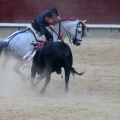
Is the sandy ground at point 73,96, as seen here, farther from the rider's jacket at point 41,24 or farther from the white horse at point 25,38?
the rider's jacket at point 41,24

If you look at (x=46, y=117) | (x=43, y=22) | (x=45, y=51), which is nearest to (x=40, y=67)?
(x=45, y=51)

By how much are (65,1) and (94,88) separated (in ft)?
32.3

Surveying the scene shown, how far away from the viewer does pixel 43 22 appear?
10.2 metres

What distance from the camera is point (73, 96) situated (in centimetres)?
894

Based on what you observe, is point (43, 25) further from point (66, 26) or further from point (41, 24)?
point (66, 26)

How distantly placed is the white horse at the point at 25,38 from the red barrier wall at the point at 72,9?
28.3 feet

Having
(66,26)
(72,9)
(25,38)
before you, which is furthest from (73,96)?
(72,9)

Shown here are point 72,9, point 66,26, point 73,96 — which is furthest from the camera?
point 72,9

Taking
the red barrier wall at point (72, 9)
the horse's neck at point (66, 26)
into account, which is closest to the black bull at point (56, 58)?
the horse's neck at point (66, 26)

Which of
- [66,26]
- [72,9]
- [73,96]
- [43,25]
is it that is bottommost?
[72,9]

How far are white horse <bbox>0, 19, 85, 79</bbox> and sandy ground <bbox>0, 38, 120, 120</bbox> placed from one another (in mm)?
399

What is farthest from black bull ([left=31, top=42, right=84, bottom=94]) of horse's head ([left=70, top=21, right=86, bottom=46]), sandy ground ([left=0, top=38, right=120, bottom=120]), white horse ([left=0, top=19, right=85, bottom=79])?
horse's head ([left=70, top=21, right=86, bottom=46])

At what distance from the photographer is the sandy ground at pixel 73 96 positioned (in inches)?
289

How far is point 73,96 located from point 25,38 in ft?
5.37
